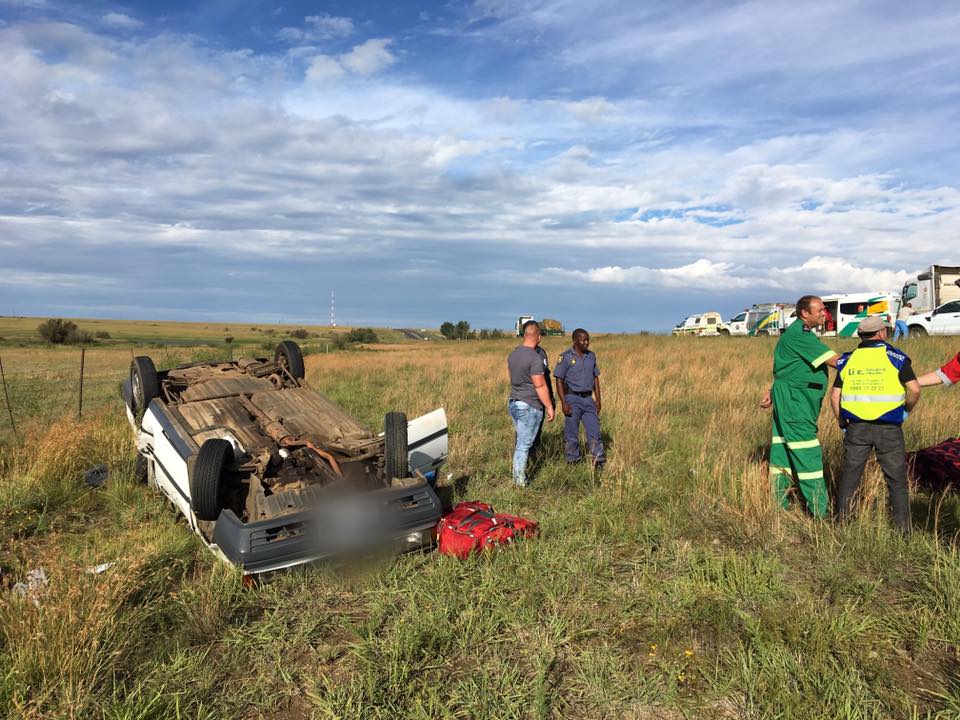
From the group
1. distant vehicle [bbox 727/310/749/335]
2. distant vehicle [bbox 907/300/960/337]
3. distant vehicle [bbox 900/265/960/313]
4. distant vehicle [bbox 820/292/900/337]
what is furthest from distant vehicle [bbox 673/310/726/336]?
distant vehicle [bbox 907/300/960/337]

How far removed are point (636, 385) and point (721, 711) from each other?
9291 millimetres

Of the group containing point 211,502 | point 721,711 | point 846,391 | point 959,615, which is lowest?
point 721,711

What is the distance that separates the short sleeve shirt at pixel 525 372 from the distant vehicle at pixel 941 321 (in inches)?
852

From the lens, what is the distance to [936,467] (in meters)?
5.46

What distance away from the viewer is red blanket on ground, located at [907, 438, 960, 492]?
5324 millimetres

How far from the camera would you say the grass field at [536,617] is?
2.89m

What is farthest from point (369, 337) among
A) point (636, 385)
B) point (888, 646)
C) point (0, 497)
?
point (888, 646)

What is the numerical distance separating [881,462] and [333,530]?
4025 millimetres

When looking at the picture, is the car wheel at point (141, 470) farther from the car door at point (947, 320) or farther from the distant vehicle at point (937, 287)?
the distant vehicle at point (937, 287)

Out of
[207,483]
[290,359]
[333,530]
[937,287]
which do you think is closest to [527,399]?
[333,530]

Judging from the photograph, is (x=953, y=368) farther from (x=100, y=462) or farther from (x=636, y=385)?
(x=100, y=462)

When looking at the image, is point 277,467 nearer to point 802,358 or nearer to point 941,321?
point 802,358

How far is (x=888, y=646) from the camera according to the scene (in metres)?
3.17

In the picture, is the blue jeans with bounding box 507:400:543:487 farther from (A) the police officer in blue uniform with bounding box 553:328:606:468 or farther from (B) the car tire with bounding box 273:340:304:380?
(B) the car tire with bounding box 273:340:304:380
